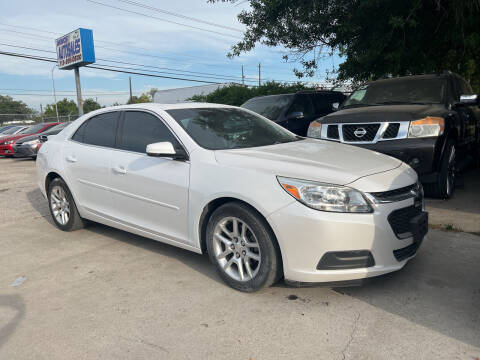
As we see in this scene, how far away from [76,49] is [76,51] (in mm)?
82

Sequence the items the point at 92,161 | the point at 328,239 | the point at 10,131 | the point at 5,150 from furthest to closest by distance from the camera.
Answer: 1. the point at 10,131
2. the point at 5,150
3. the point at 92,161
4. the point at 328,239

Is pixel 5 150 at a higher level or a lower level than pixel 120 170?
lower

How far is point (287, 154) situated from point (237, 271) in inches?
43.1

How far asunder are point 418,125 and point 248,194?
11.1ft

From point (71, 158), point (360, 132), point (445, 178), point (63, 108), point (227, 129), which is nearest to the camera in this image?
point (227, 129)

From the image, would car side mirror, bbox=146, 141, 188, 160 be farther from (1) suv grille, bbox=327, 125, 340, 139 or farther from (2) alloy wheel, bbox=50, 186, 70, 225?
(1) suv grille, bbox=327, 125, 340, 139

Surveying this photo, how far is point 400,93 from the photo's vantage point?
22.5ft

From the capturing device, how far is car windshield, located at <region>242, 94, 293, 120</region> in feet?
30.3

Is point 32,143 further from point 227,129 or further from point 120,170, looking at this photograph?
point 227,129

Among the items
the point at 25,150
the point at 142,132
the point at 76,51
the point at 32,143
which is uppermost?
the point at 76,51

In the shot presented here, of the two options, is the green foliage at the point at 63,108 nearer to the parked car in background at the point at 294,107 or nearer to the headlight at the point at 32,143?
the headlight at the point at 32,143

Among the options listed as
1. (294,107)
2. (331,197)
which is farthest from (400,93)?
(331,197)

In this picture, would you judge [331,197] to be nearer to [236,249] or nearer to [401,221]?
[401,221]

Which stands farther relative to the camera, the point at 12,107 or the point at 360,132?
the point at 12,107
